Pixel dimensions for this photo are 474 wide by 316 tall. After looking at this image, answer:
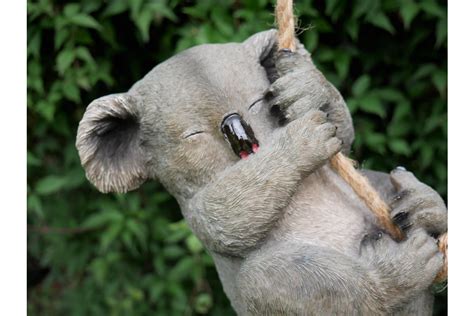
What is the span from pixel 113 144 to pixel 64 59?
874 mm

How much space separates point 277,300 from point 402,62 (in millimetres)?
1358

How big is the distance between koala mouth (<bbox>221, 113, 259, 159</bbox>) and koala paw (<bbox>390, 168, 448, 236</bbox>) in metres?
0.30

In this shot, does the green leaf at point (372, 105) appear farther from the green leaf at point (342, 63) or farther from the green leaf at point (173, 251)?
the green leaf at point (173, 251)

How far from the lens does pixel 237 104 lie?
4.41 feet

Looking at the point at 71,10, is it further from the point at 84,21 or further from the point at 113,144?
the point at 113,144

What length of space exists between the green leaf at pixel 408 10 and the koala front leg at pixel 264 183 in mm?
937

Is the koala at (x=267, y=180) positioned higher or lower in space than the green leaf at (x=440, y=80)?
lower

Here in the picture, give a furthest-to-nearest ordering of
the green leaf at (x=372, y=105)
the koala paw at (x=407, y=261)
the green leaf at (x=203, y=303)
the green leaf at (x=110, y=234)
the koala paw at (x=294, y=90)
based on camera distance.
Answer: the green leaf at (x=203, y=303)
the green leaf at (x=110, y=234)
the green leaf at (x=372, y=105)
the koala paw at (x=294, y=90)
the koala paw at (x=407, y=261)

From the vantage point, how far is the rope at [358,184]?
128 cm

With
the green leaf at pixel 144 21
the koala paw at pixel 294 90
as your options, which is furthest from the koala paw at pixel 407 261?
the green leaf at pixel 144 21

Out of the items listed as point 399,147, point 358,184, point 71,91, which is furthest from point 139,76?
point 358,184

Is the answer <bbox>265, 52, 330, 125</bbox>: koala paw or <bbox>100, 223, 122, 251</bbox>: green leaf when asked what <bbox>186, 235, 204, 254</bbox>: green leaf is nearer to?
<bbox>100, 223, 122, 251</bbox>: green leaf

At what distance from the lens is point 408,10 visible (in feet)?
6.86

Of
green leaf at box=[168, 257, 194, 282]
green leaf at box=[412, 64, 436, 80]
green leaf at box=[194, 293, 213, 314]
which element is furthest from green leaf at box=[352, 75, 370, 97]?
green leaf at box=[194, 293, 213, 314]
